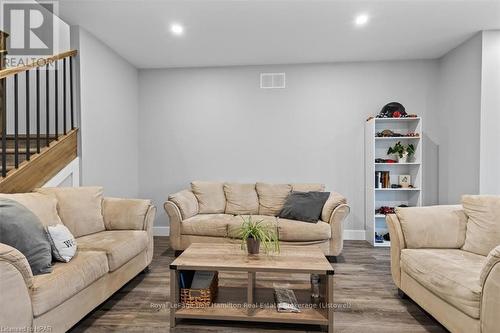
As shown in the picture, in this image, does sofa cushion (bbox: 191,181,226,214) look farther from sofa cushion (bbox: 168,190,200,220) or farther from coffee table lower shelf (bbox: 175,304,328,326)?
coffee table lower shelf (bbox: 175,304,328,326)

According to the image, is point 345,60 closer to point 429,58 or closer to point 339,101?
point 339,101

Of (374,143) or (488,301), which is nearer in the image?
(488,301)

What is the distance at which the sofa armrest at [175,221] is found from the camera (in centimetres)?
353

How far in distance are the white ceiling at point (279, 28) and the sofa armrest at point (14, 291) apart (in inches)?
97.0

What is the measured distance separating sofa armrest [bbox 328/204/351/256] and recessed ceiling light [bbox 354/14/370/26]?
206cm

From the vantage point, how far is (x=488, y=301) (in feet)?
5.19

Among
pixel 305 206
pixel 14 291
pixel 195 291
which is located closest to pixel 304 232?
pixel 305 206

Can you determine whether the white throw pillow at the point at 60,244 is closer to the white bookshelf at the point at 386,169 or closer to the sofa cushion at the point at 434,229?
the sofa cushion at the point at 434,229

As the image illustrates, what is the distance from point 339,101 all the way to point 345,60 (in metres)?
0.60

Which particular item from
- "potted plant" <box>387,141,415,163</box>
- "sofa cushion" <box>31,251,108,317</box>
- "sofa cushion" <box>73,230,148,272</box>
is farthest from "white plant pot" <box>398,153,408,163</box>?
"sofa cushion" <box>31,251,108,317</box>

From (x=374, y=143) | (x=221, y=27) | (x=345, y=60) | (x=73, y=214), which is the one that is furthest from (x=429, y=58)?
(x=73, y=214)

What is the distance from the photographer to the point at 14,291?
4.85 feet

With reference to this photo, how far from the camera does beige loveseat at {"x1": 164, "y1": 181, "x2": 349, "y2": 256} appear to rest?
3.39 meters

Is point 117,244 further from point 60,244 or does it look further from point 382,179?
point 382,179
